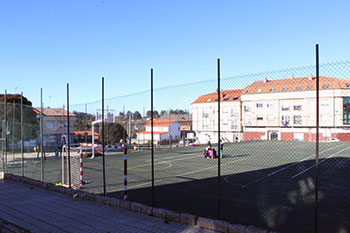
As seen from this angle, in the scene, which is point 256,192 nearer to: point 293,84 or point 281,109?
point 281,109

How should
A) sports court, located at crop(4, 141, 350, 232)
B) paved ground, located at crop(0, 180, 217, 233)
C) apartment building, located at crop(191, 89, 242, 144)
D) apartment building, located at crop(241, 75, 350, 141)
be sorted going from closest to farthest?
apartment building, located at crop(241, 75, 350, 141)
paved ground, located at crop(0, 180, 217, 233)
apartment building, located at crop(191, 89, 242, 144)
sports court, located at crop(4, 141, 350, 232)

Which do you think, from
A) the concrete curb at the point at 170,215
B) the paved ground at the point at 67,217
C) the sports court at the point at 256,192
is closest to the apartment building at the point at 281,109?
the sports court at the point at 256,192

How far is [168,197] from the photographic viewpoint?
827 centimetres

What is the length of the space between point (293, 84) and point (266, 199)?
4.56 meters

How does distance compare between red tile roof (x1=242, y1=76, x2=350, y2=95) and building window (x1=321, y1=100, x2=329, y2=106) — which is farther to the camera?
building window (x1=321, y1=100, x2=329, y2=106)

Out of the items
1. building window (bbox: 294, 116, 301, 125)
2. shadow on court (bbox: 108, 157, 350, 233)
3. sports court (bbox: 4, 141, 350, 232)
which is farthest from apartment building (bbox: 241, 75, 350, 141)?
shadow on court (bbox: 108, 157, 350, 233)

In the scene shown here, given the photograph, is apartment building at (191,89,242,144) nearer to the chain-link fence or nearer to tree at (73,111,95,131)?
the chain-link fence

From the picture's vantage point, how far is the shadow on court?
600 centimetres

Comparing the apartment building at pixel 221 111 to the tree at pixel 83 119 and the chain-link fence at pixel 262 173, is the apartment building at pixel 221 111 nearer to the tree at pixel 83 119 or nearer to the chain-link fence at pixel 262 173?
the chain-link fence at pixel 262 173

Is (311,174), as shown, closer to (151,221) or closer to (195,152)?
(151,221)

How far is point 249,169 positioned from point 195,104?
9.46m

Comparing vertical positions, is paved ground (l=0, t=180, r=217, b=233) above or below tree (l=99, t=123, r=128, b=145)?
below

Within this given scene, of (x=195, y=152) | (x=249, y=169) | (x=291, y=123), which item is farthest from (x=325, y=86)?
(x=195, y=152)

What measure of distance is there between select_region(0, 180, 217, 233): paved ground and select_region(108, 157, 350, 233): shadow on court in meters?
1.57
